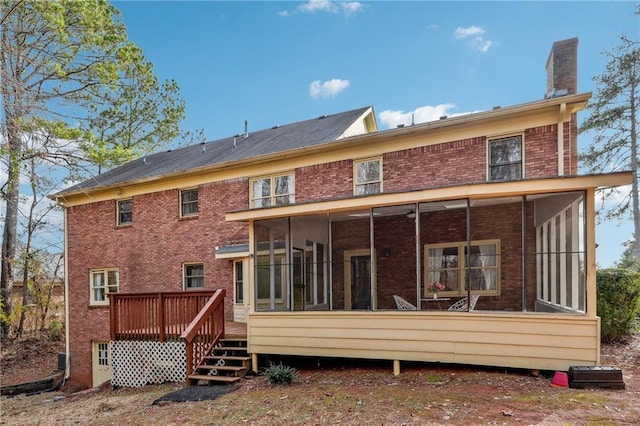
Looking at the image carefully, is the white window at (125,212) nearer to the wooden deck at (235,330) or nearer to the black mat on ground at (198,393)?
the wooden deck at (235,330)

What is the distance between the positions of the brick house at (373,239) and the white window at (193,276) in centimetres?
5

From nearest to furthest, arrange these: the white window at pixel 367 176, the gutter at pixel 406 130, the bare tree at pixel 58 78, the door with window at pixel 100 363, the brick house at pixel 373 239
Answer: the brick house at pixel 373 239 < the bare tree at pixel 58 78 < the gutter at pixel 406 130 < the white window at pixel 367 176 < the door with window at pixel 100 363

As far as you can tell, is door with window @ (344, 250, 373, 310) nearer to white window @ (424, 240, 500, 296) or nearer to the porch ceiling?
white window @ (424, 240, 500, 296)

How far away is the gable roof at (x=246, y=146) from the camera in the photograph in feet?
42.0

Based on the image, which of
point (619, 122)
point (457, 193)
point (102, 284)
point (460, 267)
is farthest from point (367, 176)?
point (619, 122)

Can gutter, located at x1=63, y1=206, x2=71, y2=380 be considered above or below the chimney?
below

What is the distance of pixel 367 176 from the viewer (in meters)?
10.5

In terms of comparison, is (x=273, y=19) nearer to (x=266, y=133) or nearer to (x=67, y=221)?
(x=266, y=133)

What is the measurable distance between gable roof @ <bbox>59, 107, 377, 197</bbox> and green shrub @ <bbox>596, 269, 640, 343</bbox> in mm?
7756

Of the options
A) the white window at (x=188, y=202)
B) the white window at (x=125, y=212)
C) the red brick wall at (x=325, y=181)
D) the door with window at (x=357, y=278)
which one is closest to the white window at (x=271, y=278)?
the red brick wall at (x=325, y=181)

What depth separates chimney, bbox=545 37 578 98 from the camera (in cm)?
948

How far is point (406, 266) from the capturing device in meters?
10.5

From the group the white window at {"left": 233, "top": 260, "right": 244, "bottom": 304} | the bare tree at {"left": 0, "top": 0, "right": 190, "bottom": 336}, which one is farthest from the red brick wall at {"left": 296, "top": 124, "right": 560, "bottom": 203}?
the bare tree at {"left": 0, "top": 0, "right": 190, "bottom": 336}

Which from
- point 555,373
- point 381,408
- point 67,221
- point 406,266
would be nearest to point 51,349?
point 67,221
